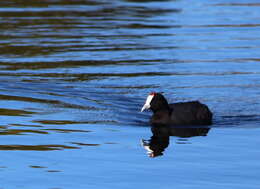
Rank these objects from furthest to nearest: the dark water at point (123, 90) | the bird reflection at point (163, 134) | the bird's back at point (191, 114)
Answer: the bird's back at point (191, 114) < the bird reflection at point (163, 134) < the dark water at point (123, 90)

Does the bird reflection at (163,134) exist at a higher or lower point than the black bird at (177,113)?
lower

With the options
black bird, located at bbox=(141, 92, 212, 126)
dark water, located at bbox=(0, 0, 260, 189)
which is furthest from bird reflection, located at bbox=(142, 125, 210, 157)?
black bird, located at bbox=(141, 92, 212, 126)

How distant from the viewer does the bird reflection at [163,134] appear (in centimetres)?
1139

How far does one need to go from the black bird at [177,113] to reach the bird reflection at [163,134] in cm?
18

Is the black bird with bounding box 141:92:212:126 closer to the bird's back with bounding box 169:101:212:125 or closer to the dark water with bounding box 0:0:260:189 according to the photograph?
the bird's back with bounding box 169:101:212:125

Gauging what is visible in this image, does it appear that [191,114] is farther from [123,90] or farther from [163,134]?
[123,90]

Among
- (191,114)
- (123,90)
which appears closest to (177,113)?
(191,114)

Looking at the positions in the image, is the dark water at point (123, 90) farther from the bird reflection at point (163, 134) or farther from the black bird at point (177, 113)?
the black bird at point (177, 113)

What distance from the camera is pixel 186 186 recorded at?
9.25 m

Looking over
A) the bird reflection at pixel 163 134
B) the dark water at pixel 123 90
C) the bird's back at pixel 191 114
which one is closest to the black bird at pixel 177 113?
the bird's back at pixel 191 114

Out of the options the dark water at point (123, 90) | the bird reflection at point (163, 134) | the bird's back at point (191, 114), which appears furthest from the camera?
the bird's back at point (191, 114)

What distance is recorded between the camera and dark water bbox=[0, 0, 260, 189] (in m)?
9.99

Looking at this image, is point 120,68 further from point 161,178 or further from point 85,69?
point 161,178

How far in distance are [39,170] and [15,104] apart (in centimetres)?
492
